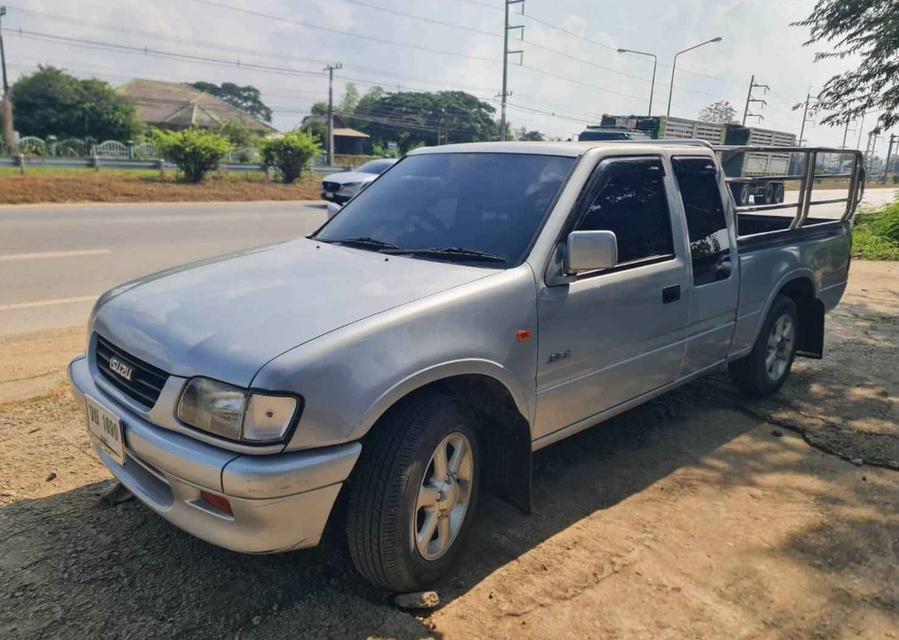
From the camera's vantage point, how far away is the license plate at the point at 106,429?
250 centimetres

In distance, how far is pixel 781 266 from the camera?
4637 millimetres

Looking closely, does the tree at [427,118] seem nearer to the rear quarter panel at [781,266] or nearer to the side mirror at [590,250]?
the rear quarter panel at [781,266]

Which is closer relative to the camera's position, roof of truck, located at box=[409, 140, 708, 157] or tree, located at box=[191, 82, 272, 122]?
roof of truck, located at box=[409, 140, 708, 157]

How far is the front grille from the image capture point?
7.92 ft

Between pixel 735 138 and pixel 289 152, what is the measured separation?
19.1m

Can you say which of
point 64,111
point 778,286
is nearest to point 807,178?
point 778,286

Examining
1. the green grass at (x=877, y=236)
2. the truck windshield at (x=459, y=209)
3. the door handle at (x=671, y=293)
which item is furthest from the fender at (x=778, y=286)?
the green grass at (x=877, y=236)

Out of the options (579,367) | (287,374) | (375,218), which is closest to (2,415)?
(375,218)

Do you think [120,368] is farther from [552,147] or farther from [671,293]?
[671,293]

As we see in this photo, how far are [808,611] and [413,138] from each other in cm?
7768

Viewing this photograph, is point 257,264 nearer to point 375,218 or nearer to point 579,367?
point 375,218

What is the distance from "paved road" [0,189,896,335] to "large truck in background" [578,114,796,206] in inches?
10.3

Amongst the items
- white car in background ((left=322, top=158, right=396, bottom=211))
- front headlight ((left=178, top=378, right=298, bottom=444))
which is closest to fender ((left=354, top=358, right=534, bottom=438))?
front headlight ((left=178, top=378, right=298, bottom=444))

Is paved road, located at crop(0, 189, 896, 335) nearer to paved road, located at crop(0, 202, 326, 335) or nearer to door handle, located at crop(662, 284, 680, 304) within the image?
paved road, located at crop(0, 202, 326, 335)
